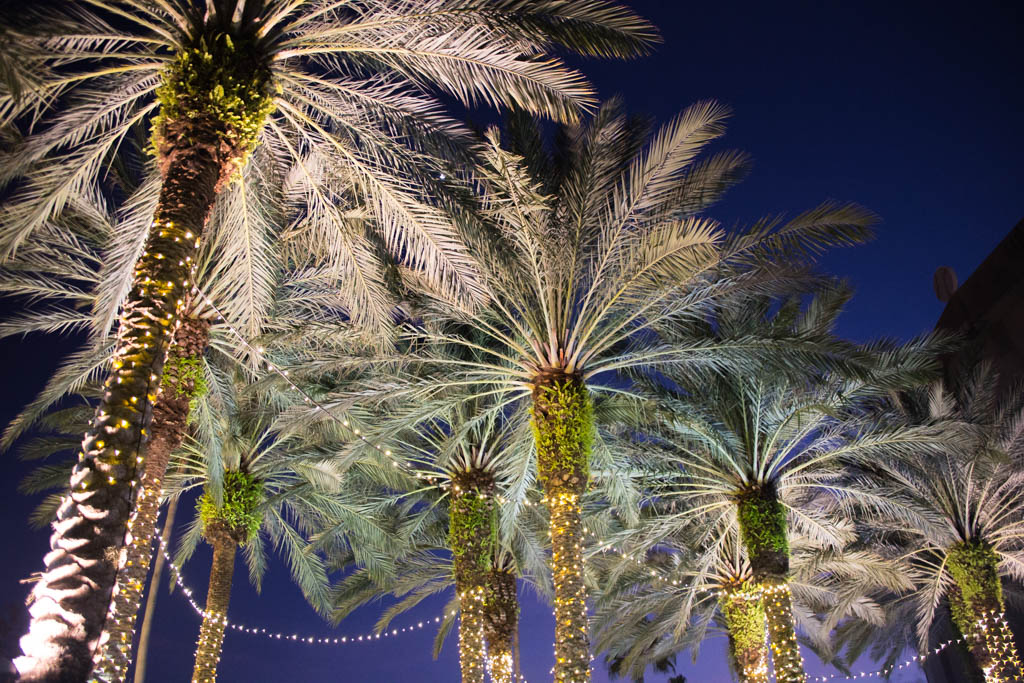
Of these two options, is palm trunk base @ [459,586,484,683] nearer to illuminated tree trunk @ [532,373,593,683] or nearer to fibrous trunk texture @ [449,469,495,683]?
fibrous trunk texture @ [449,469,495,683]

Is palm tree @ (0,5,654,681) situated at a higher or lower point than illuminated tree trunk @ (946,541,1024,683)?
higher

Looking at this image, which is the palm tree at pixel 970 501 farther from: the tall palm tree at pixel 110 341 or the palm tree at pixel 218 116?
the tall palm tree at pixel 110 341

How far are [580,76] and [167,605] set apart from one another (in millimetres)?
54620

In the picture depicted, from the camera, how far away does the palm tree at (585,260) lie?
8.83 meters

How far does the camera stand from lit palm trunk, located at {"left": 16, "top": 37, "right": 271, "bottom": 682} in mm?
4254

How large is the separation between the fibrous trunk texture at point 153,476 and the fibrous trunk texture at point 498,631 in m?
7.49

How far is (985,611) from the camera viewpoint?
47.7 ft

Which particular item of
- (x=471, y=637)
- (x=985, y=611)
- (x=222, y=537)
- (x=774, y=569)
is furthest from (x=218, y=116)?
(x=985, y=611)

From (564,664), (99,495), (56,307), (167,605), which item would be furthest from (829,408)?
(167,605)

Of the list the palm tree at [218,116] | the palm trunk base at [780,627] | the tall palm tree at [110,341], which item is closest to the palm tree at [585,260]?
the palm tree at [218,116]

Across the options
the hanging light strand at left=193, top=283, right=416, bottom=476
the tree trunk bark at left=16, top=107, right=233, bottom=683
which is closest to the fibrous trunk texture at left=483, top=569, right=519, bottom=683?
the hanging light strand at left=193, top=283, right=416, bottom=476

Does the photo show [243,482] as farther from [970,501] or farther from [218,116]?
[970,501]

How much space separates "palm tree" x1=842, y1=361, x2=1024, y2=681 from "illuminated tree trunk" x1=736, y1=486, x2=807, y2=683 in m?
2.31

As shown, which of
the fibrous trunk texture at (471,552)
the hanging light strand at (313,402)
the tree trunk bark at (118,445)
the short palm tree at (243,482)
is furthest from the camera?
the fibrous trunk texture at (471,552)
